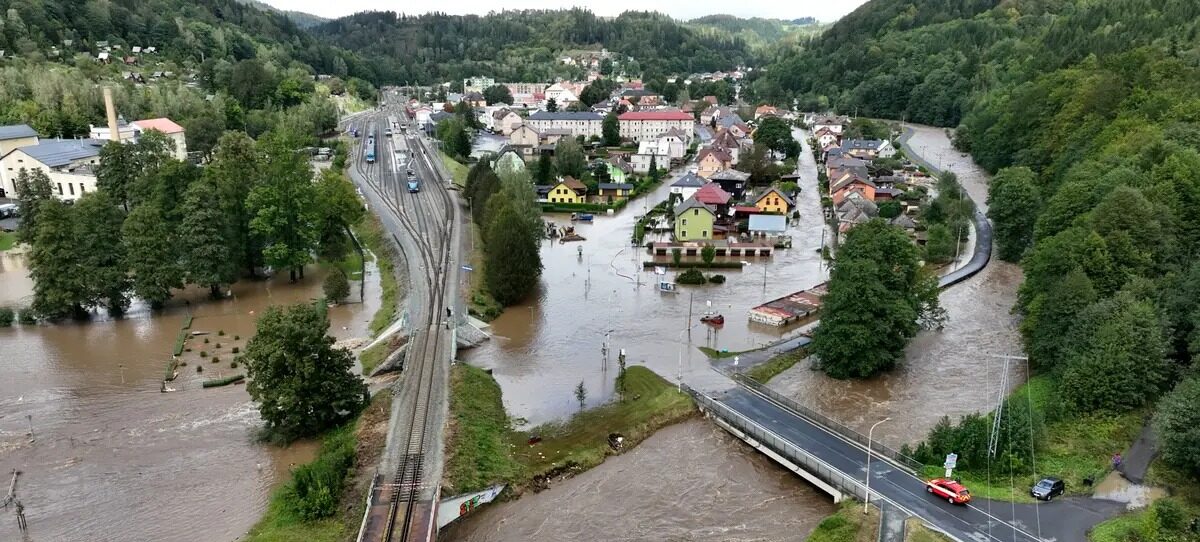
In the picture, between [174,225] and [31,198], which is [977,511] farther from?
[31,198]


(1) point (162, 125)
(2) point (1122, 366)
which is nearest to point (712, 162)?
(2) point (1122, 366)

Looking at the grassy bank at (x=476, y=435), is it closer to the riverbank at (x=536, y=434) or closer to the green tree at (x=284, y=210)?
the riverbank at (x=536, y=434)

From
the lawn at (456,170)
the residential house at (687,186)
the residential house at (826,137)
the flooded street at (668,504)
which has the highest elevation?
the residential house at (826,137)

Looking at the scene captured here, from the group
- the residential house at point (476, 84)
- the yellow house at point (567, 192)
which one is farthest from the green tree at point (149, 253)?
the residential house at point (476, 84)

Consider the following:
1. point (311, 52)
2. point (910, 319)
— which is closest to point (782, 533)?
point (910, 319)

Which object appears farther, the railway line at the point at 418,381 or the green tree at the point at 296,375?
the green tree at the point at 296,375

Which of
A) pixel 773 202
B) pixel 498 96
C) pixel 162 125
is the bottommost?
pixel 773 202

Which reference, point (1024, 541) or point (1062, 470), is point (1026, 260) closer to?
point (1062, 470)
